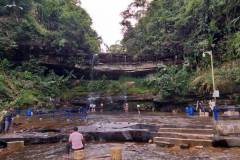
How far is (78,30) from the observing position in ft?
124

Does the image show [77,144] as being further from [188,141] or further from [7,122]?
[7,122]

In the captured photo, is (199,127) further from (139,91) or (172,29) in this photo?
(172,29)

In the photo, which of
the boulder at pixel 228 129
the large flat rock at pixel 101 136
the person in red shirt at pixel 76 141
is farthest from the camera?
the large flat rock at pixel 101 136

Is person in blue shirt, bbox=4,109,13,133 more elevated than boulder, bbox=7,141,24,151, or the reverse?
person in blue shirt, bbox=4,109,13,133

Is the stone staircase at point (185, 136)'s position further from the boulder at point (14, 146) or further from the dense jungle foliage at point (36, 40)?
the dense jungle foliage at point (36, 40)

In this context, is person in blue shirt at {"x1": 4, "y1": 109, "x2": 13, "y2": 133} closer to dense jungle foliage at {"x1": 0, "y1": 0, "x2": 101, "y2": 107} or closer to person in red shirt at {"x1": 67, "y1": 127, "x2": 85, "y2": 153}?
dense jungle foliage at {"x1": 0, "y1": 0, "x2": 101, "y2": 107}

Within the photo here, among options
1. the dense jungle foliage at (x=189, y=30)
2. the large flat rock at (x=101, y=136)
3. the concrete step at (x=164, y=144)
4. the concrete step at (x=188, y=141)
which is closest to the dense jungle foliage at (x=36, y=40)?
the dense jungle foliage at (x=189, y=30)

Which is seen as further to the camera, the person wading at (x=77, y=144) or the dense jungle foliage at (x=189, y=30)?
the dense jungle foliage at (x=189, y=30)

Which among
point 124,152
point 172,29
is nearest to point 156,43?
point 172,29

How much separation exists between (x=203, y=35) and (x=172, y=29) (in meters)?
5.36

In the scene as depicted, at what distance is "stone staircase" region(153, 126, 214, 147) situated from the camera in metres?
14.1

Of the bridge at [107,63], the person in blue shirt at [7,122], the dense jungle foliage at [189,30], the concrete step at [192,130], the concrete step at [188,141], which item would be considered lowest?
the concrete step at [188,141]

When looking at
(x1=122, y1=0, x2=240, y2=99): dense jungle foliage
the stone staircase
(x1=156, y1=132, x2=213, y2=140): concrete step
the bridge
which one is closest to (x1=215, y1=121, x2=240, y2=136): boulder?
the stone staircase

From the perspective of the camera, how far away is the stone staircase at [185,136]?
1413 cm
